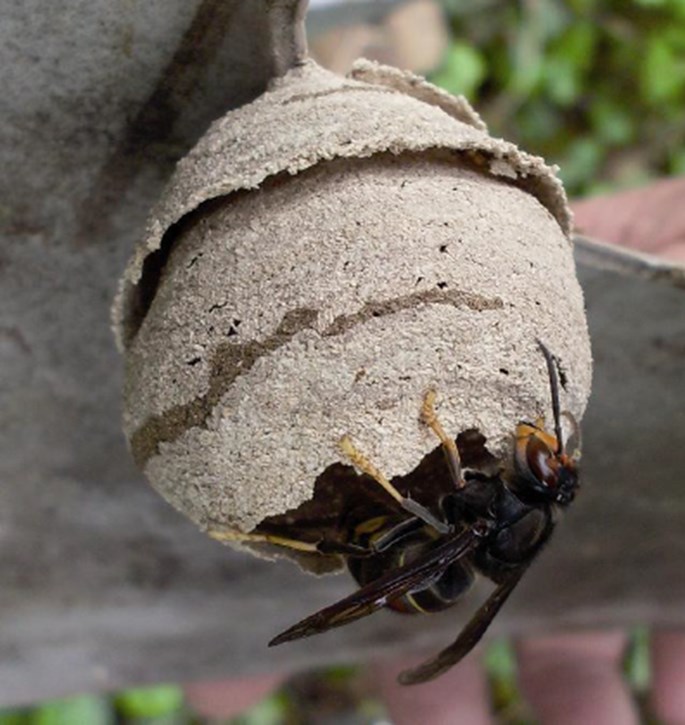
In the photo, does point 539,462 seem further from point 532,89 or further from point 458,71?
point 532,89

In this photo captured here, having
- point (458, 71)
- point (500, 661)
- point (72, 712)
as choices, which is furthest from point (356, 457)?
point (500, 661)

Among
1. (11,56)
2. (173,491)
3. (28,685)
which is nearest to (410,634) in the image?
(28,685)

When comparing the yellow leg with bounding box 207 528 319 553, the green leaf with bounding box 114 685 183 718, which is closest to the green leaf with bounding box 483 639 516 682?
the green leaf with bounding box 114 685 183 718

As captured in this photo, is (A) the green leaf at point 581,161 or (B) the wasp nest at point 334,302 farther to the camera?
(A) the green leaf at point 581,161

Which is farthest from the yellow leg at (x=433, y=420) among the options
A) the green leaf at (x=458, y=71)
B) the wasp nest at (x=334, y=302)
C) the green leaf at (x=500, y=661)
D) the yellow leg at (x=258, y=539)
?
the green leaf at (x=500, y=661)

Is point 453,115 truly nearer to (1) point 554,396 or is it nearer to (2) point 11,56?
(1) point 554,396

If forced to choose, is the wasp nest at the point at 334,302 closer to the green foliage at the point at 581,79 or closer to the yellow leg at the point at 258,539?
the yellow leg at the point at 258,539
